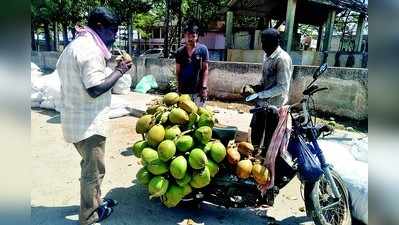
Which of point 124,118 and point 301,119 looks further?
point 124,118

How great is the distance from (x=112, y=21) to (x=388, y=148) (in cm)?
246

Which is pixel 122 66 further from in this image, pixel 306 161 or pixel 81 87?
pixel 306 161

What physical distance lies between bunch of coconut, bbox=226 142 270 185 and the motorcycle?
106 mm

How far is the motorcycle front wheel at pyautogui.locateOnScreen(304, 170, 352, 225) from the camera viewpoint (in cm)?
293

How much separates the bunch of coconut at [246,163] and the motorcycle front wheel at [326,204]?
41cm

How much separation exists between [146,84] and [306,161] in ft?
24.2

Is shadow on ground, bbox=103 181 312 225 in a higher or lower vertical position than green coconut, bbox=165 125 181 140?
lower

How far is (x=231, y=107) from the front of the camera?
8.11 m

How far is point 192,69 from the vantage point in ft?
15.1

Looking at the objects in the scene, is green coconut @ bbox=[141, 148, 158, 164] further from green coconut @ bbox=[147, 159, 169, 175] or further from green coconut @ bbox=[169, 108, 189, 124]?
green coconut @ bbox=[169, 108, 189, 124]

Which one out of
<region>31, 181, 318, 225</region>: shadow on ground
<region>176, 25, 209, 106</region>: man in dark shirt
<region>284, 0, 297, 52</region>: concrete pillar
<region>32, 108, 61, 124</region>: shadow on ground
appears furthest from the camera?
<region>284, 0, 297, 52</region>: concrete pillar

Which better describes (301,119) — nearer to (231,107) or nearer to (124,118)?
(124,118)

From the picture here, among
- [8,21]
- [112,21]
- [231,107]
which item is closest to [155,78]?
[231,107]

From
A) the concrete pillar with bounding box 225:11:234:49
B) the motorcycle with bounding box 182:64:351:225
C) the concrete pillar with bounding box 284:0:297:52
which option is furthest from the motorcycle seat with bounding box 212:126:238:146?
the concrete pillar with bounding box 225:11:234:49
